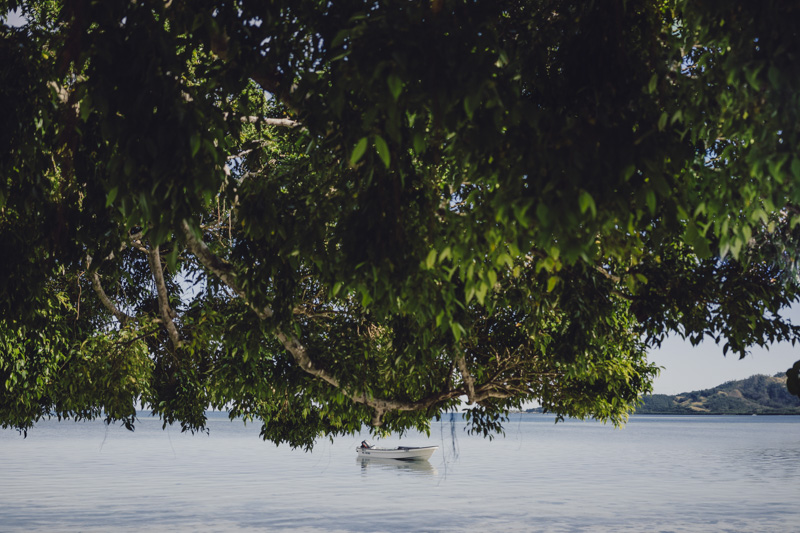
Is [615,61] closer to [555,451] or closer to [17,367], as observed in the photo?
[17,367]

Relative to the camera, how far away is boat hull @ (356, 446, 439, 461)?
48828mm

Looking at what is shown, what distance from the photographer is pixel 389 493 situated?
125 feet

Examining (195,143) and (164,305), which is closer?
(195,143)

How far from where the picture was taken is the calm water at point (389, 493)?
29219 millimetres

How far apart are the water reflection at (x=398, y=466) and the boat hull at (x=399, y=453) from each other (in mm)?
723

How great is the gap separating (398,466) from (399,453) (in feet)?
7.67

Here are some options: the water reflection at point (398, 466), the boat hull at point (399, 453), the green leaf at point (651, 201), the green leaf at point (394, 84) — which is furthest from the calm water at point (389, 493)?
the green leaf at point (394, 84)

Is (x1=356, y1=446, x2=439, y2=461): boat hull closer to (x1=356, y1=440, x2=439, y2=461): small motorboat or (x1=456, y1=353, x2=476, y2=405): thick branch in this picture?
(x1=356, y1=440, x2=439, y2=461): small motorboat

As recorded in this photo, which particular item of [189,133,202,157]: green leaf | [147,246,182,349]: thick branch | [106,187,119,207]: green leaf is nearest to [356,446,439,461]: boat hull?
[147,246,182,349]: thick branch

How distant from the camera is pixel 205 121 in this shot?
4.86m

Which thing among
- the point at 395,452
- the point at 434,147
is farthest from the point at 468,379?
the point at 395,452

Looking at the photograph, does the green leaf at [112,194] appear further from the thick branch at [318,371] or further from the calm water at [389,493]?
the calm water at [389,493]

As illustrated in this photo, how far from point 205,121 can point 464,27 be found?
67.4 inches

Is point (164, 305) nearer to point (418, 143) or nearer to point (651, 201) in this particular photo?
point (418, 143)
